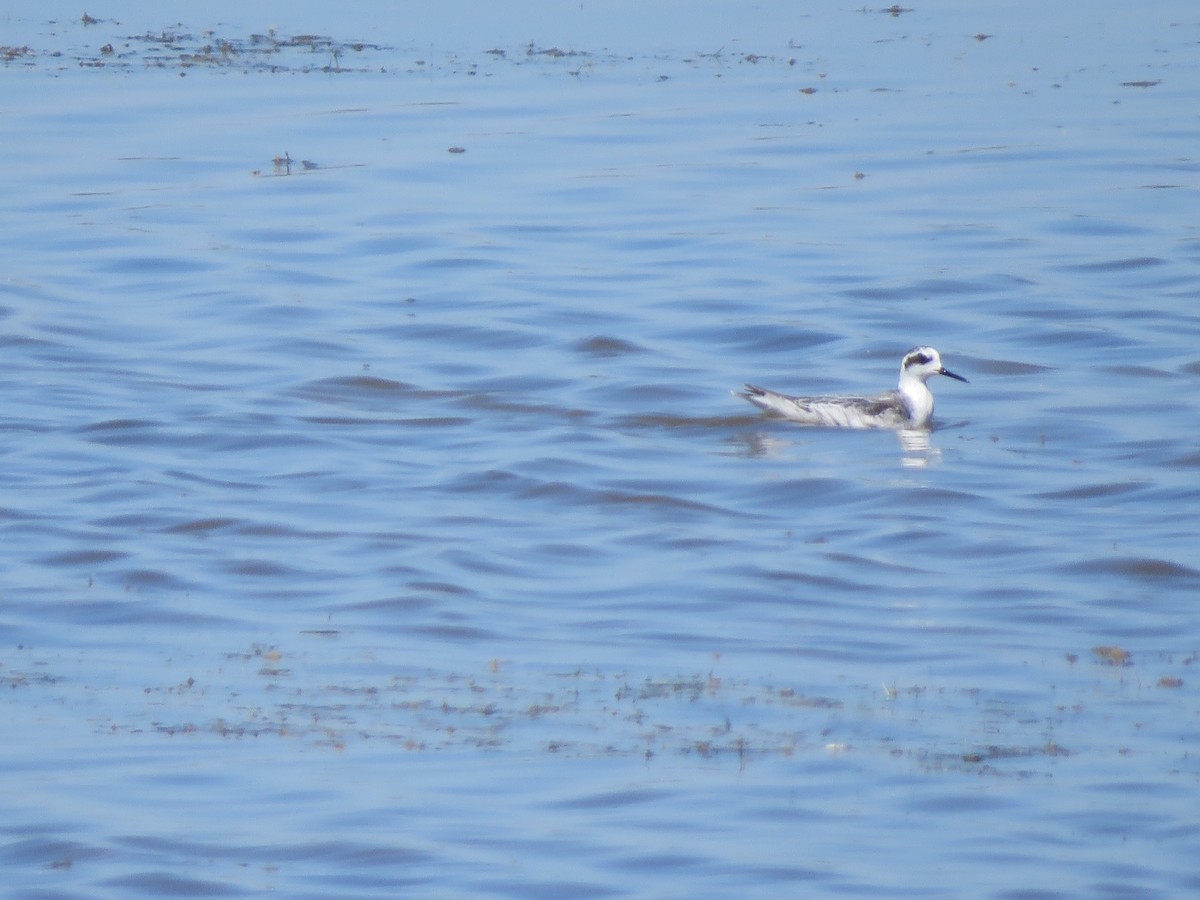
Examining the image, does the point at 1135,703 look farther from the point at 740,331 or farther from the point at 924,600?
the point at 740,331

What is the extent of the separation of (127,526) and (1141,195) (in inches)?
546

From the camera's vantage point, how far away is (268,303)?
1922 cm

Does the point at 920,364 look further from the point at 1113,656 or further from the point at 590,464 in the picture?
the point at 1113,656

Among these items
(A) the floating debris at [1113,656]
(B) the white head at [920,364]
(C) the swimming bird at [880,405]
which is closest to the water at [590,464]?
(A) the floating debris at [1113,656]

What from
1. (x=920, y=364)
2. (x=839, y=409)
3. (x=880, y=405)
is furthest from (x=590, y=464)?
(x=920, y=364)

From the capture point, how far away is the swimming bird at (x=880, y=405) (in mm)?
15641

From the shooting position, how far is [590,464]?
47.7 feet

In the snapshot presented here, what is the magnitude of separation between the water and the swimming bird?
148 millimetres

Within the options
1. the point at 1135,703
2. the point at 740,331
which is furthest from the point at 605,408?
the point at 1135,703

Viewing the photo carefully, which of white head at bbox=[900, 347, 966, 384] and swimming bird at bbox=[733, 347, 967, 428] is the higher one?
white head at bbox=[900, 347, 966, 384]

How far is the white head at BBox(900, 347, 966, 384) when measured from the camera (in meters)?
16.0

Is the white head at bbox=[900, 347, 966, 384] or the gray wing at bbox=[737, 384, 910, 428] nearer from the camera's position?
the gray wing at bbox=[737, 384, 910, 428]

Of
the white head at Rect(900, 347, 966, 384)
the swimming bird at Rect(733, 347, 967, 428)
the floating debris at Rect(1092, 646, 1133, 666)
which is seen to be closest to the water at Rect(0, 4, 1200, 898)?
the floating debris at Rect(1092, 646, 1133, 666)

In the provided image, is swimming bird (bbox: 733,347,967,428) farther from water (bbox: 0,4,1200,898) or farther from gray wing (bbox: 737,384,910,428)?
water (bbox: 0,4,1200,898)
